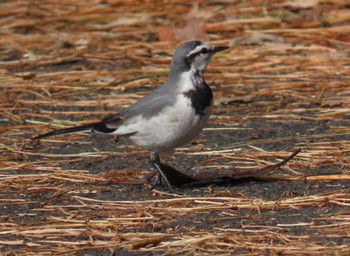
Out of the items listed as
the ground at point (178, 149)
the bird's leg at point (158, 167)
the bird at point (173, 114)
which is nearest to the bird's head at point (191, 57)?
the bird at point (173, 114)

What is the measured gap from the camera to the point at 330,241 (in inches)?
178

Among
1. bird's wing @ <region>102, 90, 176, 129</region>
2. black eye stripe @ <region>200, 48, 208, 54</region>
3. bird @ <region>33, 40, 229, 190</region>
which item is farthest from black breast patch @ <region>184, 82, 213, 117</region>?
black eye stripe @ <region>200, 48, 208, 54</region>

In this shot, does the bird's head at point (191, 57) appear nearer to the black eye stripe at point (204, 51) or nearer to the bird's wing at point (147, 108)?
the black eye stripe at point (204, 51)

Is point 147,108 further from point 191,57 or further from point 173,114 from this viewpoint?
point 191,57

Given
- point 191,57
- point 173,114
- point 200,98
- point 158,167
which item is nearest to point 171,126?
point 173,114

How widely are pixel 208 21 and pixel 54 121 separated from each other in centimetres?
324

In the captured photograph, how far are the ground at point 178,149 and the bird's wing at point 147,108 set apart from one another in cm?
37

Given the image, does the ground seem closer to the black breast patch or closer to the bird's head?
the black breast patch

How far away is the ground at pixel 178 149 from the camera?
4.81 meters

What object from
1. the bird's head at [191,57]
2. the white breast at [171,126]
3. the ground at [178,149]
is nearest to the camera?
the ground at [178,149]

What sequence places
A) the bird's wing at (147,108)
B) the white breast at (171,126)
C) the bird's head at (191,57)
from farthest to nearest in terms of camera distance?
the bird's head at (191,57) → the bird's wing at (147,108) → the white breast at (171,126)

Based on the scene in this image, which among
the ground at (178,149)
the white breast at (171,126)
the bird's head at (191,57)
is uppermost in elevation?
the bird's head at (191,57)

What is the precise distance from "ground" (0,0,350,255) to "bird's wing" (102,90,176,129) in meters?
0.37

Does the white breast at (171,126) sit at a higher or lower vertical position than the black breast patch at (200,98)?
lower
